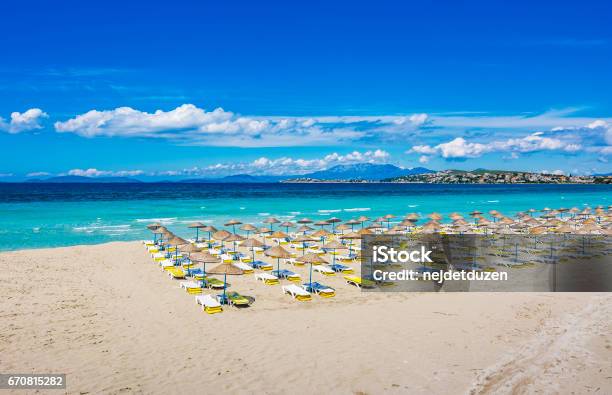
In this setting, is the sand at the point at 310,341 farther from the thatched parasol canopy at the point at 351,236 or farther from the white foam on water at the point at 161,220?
the white foam on water at the point at 161,220

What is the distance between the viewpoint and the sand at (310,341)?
9.41m

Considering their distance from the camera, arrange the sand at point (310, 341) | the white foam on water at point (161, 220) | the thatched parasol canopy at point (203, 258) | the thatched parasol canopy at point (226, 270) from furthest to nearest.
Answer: the white foam on water at point (161, 220) → the thatched parasol canopy at point (203, 258) → the thatched parasol canopy at point (226, 270) → the sand at point (310, 341)

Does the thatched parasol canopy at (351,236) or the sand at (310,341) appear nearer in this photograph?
the sand at (310,341)

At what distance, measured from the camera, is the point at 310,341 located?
11.7 m

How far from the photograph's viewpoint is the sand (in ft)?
30.9

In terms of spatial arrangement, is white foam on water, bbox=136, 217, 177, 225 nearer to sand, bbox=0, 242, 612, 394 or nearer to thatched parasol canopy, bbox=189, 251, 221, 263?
sand, bbox=0, 242, 612, 394

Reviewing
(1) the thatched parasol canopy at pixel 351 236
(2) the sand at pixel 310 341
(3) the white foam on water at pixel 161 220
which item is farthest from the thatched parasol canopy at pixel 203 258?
(3) the white foam on water at pixel 161 220

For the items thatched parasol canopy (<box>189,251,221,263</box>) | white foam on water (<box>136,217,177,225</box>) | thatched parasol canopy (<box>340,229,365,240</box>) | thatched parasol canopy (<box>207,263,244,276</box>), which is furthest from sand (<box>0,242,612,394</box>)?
white foam on water (<box>136,217,177,225</box>)

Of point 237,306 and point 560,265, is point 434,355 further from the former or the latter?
point 560,265

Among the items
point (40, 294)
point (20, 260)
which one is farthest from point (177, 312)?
point (20, 260)

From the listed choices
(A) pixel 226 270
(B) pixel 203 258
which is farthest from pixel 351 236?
(A) pixel 226 270

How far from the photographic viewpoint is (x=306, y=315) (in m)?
14.1

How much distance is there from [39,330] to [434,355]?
10708 millimetres

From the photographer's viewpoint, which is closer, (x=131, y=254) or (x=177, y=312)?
(x=177, y=312)
